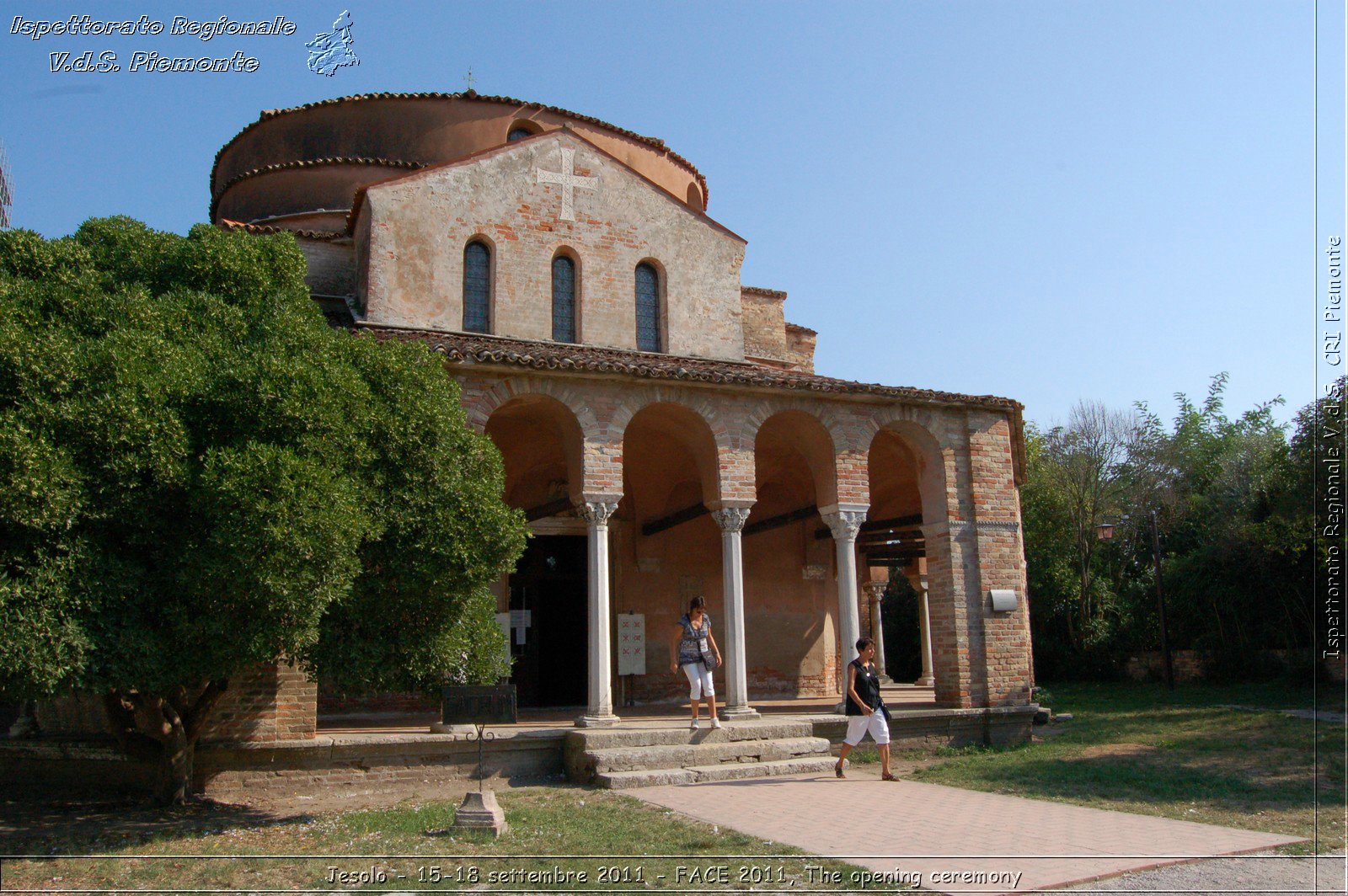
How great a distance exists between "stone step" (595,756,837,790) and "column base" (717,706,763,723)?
2.71ft

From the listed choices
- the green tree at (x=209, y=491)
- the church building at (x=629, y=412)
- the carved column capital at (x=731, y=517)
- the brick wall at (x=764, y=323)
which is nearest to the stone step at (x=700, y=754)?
the church building at (x=629, y=412)

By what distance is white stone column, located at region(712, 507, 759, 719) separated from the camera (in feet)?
40.8

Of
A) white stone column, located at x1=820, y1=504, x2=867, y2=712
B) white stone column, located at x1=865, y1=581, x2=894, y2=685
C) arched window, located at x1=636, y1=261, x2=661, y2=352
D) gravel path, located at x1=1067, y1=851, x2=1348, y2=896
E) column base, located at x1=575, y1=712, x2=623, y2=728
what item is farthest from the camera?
white stone column, located at x1=865, y1=581, x2=894, y2=685

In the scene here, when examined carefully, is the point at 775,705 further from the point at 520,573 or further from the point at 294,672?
the point at 294,672

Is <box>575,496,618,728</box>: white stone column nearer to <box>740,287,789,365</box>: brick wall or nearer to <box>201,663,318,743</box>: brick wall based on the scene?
<box>201,663,318,743</box>: brick wall

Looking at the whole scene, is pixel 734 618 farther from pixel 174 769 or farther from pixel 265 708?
pixel 174 769

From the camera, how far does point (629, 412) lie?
1245 centimetres

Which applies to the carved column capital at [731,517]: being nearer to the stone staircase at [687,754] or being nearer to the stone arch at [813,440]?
the stone arch at [813,440]

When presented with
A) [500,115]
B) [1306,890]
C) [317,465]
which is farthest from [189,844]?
[500,115]

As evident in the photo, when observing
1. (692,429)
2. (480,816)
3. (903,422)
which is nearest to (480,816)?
(480,816)

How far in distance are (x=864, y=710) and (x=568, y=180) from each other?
368 inches

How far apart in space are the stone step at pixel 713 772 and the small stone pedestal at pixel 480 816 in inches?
94.4

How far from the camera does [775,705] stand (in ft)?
49.9

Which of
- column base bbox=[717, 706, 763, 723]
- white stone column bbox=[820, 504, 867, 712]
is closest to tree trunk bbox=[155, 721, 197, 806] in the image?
column base bbox=[717, 706, 763, 723]
